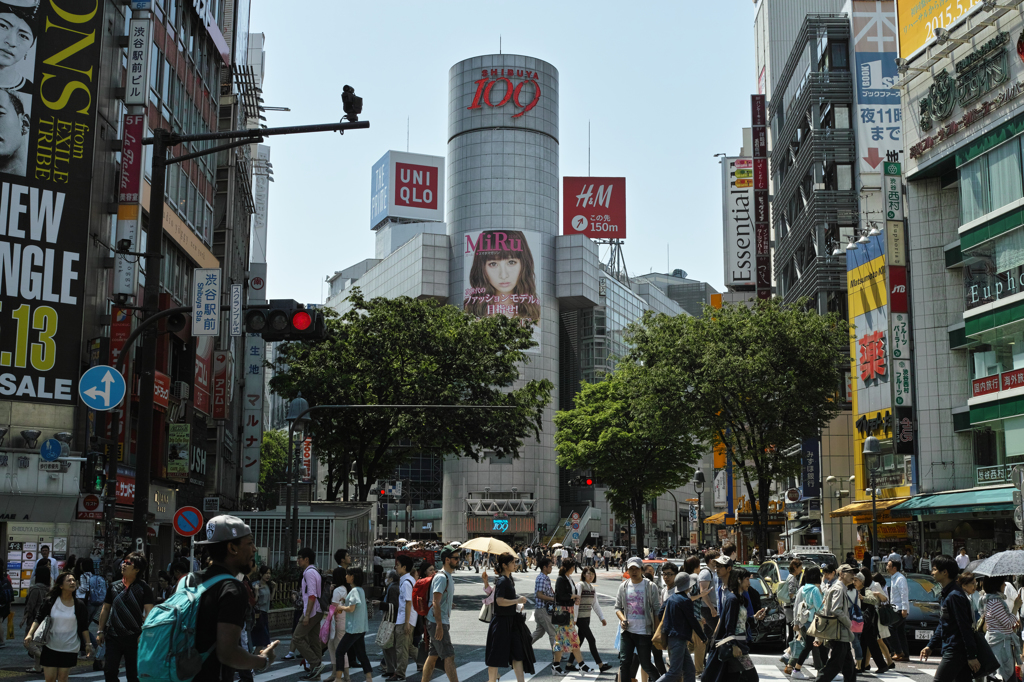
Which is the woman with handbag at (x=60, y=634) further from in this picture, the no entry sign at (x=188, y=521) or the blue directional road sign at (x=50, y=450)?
the blue directional road sign at (x=50, y=450)

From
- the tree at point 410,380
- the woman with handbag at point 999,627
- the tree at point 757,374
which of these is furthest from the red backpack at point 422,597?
the tree at point 757,374

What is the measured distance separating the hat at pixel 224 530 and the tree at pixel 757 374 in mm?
32084

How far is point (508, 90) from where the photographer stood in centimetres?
10612

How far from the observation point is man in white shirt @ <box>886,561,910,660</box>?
57.8 feet

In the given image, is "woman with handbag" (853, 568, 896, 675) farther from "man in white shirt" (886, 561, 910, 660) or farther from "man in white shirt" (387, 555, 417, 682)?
"man in white shirt" (387, 555, 417, 682)

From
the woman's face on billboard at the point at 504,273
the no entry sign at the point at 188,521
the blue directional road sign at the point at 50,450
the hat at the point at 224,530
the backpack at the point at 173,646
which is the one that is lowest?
the backpack at the point at 173,646

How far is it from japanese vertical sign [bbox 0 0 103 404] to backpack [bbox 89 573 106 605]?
545 inches

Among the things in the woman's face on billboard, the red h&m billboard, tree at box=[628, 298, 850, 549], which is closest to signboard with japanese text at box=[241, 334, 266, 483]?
tree at box=[628, 298, 850, 549]

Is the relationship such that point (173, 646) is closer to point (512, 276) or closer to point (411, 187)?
point (512, 276)

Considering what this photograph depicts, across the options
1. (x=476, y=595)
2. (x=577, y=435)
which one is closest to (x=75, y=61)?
(x=476, y=595)

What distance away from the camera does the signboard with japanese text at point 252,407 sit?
53.4 metres

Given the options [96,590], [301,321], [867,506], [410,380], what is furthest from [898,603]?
[867,506]

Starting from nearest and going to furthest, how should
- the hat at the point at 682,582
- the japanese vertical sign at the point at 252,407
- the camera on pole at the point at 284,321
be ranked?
1. the hat at the point at 682,582
2. the camera on pole at the point at 284,321
3. the japanese vertical sign at the point at 252,407

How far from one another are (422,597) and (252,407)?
1630 inches
